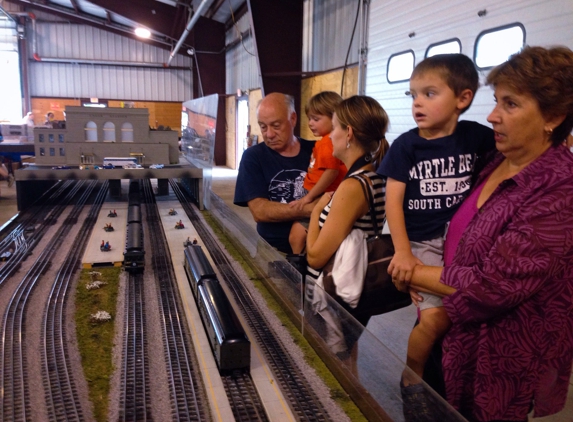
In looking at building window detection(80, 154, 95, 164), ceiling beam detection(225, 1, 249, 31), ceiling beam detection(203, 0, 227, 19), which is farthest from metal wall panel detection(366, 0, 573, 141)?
ceiling beam detection(203, 0, 227, 19)

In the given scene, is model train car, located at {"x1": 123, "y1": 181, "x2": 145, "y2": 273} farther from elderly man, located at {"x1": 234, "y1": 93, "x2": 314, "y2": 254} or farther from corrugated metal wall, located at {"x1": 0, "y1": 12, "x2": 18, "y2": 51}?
corrugated metal wall, located at {"x1": 0, "y1": 12, "x2": 18, "y2": 51}

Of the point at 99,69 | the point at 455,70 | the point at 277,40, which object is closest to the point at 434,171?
the point at 455,70

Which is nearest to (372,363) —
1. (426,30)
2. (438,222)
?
(438,222)

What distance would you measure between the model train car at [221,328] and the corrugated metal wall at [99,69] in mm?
17822

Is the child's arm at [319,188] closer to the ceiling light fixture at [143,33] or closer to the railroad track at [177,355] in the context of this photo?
the railroad track at [177,355]

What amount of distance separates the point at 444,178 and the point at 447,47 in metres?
3.65

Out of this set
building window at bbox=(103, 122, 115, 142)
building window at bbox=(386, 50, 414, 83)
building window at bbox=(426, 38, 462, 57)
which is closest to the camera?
building window at bbox=(426, 38, 462, 57)

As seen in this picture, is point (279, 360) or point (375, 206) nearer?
point (279, 360)

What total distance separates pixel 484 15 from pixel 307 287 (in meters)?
3.53

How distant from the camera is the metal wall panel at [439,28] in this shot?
3439mm

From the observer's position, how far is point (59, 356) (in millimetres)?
1564

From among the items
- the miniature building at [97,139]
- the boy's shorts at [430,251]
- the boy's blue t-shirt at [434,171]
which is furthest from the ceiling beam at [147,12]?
the boy's shorts at [430,251]

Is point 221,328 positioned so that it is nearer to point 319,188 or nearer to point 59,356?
point 59,356

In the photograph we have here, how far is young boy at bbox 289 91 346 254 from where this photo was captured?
92.9 inches
